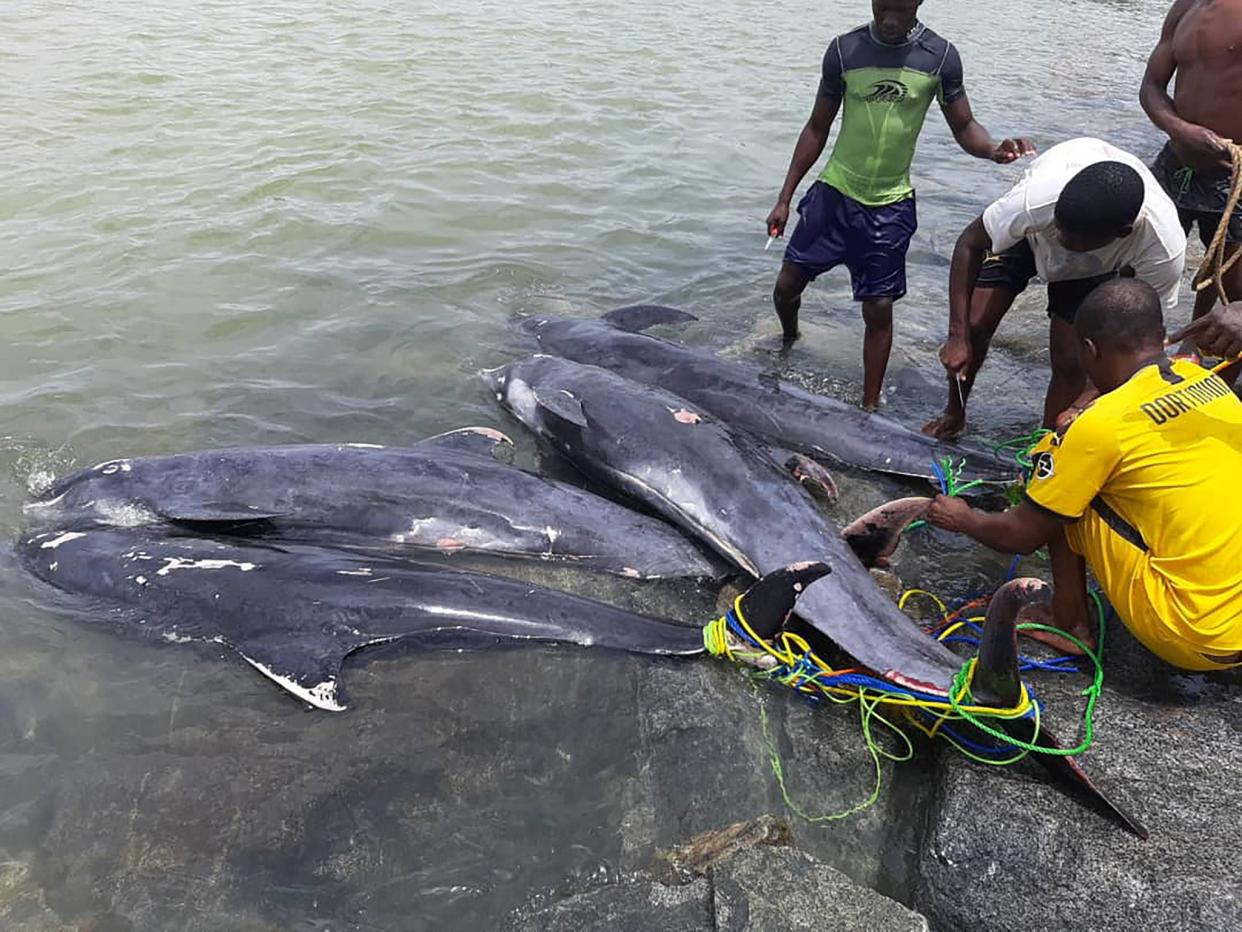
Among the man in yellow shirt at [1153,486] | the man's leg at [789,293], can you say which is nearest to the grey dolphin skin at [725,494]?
the man in yellow shirt at [1153,486]

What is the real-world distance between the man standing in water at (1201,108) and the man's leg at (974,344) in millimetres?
1148

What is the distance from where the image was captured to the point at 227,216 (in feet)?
29.1

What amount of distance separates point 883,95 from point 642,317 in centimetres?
262

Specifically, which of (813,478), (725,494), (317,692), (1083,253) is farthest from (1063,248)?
(317,692)

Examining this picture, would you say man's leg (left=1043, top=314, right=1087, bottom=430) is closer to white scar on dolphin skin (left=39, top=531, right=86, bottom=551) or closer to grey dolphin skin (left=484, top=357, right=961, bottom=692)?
grey dolphin skin (left=484, top=357, right=961, bottom=692)

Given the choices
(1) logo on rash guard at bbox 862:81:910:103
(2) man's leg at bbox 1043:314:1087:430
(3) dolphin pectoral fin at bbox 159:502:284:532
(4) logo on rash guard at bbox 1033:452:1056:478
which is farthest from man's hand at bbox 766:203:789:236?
(3) dolphin pectoral fin at bbox 159:502:284:532

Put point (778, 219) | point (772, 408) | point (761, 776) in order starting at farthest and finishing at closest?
point (778, 219), point (772, 408), point (761, 776)

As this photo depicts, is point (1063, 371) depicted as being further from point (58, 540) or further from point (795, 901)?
point (58, 540)

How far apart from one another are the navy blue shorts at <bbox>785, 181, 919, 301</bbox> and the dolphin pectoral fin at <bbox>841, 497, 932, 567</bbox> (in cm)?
210

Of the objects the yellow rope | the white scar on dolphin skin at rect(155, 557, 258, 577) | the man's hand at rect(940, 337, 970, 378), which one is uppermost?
the yellow rope

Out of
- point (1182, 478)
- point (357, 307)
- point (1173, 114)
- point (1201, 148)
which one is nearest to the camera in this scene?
point (1182, 478)

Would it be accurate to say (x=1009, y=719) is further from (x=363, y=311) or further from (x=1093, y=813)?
(x=363, y=311)

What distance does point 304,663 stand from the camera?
3.67 m

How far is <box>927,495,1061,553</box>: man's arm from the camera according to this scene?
11.7 feet
